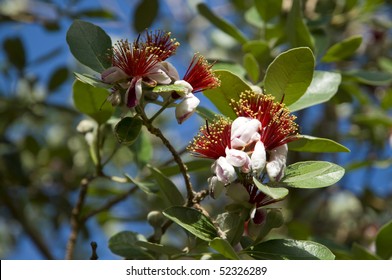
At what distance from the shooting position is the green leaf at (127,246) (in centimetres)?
138

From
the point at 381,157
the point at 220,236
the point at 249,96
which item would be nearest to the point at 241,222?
the point at 220,236

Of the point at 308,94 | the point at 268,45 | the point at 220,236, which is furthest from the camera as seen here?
the point at 268,45

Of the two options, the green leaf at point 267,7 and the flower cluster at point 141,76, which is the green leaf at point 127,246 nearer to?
the flower cluster at point 141,76

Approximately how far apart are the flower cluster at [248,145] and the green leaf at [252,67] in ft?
0.94

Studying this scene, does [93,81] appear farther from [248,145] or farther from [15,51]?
[15,51]

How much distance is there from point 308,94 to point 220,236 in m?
0.42

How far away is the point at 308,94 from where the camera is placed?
1.43 metres

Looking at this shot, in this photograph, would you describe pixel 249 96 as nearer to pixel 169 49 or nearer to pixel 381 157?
pixel 169 49

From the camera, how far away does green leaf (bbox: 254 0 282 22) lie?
1.77 meters

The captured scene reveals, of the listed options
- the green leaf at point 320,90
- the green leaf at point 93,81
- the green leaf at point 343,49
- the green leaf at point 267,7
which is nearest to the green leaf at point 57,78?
the green leaf at point 267,7

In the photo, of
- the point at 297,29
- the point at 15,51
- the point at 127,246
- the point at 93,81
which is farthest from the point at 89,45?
the point at 15,51

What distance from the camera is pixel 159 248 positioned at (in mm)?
1253
